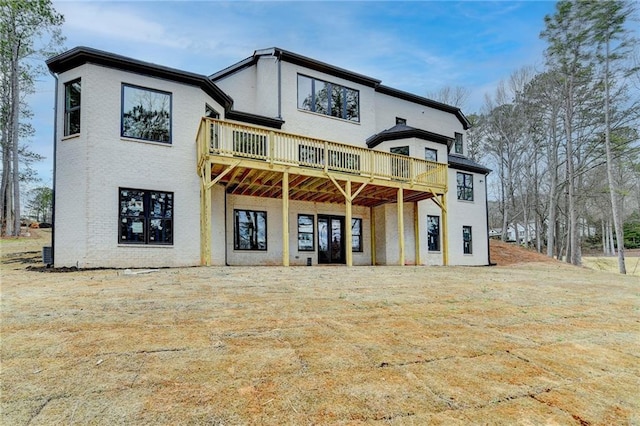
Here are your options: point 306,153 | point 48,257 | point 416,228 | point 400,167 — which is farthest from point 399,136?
point 48,257

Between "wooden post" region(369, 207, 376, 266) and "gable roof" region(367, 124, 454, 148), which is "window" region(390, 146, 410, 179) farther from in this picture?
"wooden post" region(369, 207, 376, 266)

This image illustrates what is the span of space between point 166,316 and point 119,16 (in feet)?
36.8

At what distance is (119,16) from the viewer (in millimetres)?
11625

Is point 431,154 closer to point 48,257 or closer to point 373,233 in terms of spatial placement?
point 373,233

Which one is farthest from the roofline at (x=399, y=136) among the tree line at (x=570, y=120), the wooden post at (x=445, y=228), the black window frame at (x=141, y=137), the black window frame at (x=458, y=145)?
the tree line at (x=570, y=120)

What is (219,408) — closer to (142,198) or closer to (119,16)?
(142,198)

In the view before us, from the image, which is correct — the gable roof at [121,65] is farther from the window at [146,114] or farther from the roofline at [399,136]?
the roofline at [399,136]

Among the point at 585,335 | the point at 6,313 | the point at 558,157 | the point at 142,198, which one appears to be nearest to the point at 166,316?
the point at 6,313

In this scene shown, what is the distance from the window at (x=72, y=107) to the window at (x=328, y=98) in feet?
25.8

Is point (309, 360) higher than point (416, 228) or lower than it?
lower

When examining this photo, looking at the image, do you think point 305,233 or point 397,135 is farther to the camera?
point 397,135

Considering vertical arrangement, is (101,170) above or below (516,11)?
below

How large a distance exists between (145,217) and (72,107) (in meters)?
3.94

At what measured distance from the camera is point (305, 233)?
15406mm
